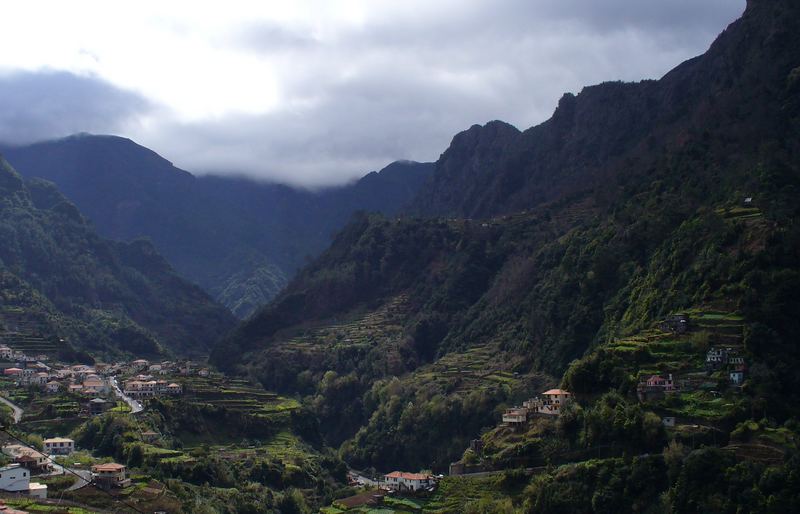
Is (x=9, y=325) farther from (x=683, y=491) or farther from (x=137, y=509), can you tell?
(x=683, y=491)

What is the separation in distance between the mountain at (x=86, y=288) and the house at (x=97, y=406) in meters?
48.0

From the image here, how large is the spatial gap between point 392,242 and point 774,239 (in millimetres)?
87518

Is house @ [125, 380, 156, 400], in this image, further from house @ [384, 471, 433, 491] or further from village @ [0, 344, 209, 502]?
house @ [384, 471, 433, 491]

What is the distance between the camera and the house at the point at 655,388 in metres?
68.2

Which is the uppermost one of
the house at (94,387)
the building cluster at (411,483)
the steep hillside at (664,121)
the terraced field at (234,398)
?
the steep hillside at (664,121)

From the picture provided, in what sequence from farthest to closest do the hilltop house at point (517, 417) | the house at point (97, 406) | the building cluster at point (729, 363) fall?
1. the house at point (97, 406)
2. the hilltop house at point (517, 417)
3. the building cluster at point (729, 363)

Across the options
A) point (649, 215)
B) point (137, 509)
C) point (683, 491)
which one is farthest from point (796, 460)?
point (649, 215)

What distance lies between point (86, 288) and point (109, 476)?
114 m

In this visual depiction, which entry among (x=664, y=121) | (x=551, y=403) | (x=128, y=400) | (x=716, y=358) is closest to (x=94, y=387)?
(x=128, y=400)

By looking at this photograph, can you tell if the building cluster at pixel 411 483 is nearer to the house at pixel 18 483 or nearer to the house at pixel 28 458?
the house at pixel 28 458

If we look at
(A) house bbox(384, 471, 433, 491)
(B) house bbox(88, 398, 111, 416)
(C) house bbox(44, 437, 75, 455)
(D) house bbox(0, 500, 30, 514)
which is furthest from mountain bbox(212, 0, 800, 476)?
(C) house bbox(44, 437, 75, 455)

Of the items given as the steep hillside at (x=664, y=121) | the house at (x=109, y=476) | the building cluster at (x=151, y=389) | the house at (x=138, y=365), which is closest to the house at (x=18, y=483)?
the house at (x=109, y=476)

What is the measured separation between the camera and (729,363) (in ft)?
224

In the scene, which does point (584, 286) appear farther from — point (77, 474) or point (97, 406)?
point (77, 474)
